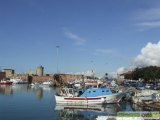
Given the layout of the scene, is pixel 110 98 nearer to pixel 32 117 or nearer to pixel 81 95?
pixel 81 95

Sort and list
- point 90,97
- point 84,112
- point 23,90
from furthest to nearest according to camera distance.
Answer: point 23,90 → point 90,97 → point 84,112

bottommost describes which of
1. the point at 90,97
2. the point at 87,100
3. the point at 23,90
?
the point at 87,100

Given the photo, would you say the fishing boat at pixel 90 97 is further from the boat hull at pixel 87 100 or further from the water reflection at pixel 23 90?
the water reflection at pixel 23 90

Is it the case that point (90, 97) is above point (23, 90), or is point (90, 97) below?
below

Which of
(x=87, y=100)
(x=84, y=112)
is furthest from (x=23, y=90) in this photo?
(x=84, y=112)

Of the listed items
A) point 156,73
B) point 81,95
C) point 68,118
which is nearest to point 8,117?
point 68,118

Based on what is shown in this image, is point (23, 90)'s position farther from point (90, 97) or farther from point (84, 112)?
point (84, 112)

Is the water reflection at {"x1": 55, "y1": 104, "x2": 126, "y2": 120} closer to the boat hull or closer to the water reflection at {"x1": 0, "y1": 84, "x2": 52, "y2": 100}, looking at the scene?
the boat hull

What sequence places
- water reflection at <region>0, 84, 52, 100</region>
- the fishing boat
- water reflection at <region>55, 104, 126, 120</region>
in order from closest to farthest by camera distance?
1. water reflection at <region>55, 104, 126, 120</region>
2. the fishing boat
3. water reflection at <region>0, 84, 52, 100</region>

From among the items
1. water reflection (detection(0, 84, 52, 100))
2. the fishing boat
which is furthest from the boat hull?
water reflection (detection(0, 84, 52, 100))

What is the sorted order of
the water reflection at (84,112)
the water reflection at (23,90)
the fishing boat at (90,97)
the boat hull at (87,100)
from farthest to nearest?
the water reflection at (23,90) → the fishing boat at (90,97) → the boat hull at (87,100) → the water reflection at (84,112)

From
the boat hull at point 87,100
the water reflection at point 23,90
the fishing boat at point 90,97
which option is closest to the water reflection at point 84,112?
the boat hull at point 87,100

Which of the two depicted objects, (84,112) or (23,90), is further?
(23,90)

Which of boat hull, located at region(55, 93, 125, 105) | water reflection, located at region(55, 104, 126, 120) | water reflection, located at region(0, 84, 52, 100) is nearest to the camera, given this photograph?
water reflection, located at region(55, 104, 126, 120)
